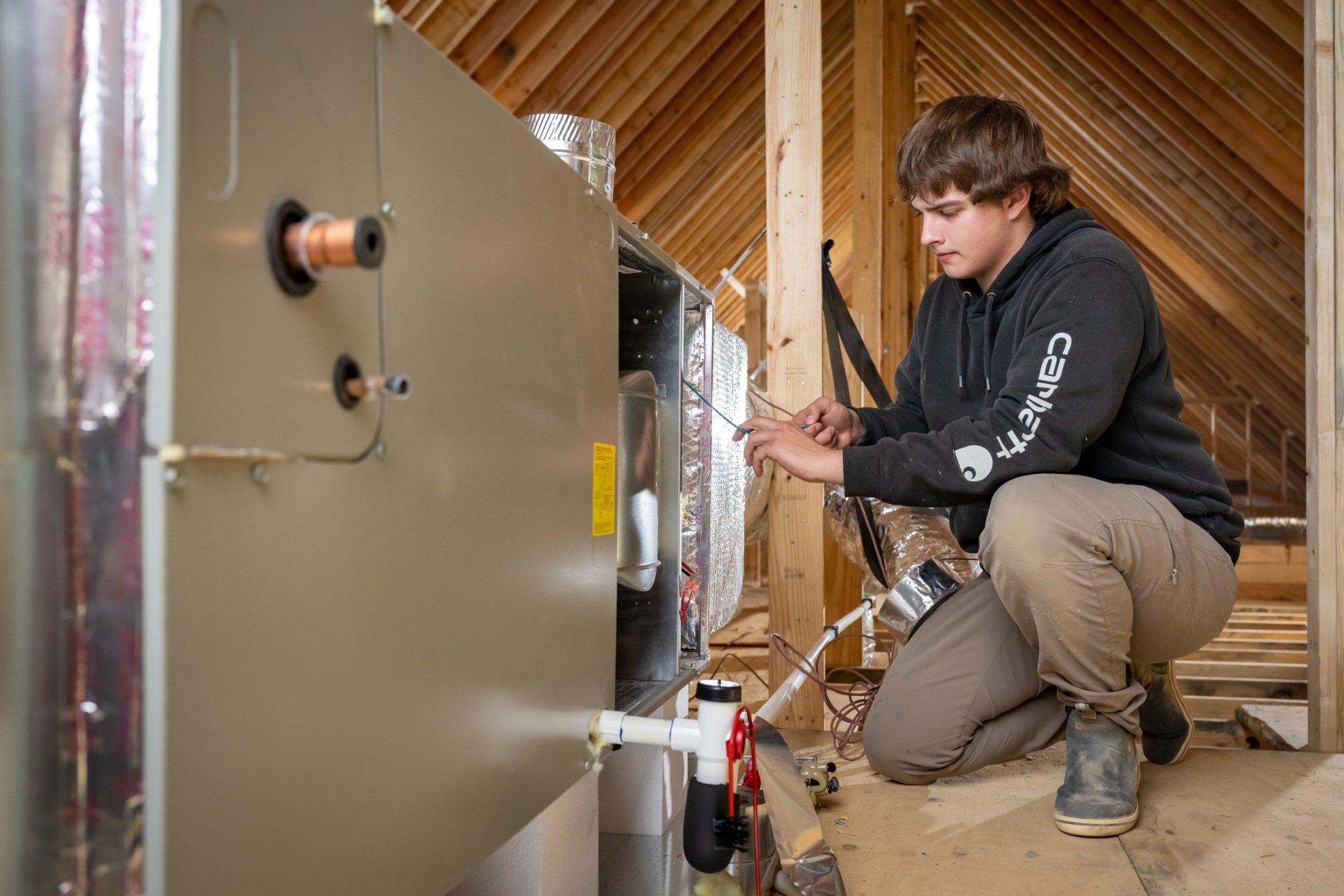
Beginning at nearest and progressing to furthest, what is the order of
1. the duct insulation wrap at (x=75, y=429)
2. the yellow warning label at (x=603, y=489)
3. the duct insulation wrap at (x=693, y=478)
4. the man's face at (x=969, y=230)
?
the duct insulation wrap at (x=75, y=429) → the yellow warning label at (x=603, y=489) → the duct insulation wrap at (x=693, y=478) → the man's face at (x=969, y=230)

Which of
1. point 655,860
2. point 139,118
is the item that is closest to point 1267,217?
point 655,860

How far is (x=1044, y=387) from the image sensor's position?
150 centimetres

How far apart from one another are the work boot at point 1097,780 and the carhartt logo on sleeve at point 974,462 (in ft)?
1.27

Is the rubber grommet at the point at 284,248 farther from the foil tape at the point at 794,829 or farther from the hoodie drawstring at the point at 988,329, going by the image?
the hoodie drawstring at the point at 988,329

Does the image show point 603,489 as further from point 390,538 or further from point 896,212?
point 896,212

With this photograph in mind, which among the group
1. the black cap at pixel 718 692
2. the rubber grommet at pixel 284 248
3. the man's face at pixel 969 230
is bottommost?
the black cap at pixel 718 692

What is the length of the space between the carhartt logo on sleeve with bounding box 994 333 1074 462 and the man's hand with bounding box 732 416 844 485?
0.87ft

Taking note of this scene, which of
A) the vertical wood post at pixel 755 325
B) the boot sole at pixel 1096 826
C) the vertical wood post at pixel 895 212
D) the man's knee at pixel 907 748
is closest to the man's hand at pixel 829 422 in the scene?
the man's knee at pixel 907 748

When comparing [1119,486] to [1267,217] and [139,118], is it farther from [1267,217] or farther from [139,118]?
[1267,217]

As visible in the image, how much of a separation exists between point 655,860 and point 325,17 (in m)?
1.21

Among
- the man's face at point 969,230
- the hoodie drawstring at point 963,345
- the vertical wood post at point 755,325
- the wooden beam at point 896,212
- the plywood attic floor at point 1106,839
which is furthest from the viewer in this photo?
the vertical wood post at point 755,325

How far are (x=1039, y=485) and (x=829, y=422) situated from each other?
1.56 ft

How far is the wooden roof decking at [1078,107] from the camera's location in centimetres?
425

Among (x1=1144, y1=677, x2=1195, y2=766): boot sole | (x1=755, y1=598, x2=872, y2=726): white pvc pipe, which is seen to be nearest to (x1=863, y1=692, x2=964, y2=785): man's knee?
(x1=755, y1=598, x2=872, y2=726): white pvc pipe
